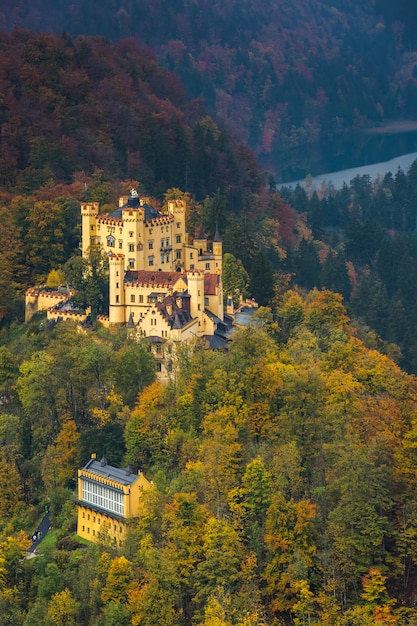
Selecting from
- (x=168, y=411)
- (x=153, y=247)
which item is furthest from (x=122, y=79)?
(x=168, y=411)

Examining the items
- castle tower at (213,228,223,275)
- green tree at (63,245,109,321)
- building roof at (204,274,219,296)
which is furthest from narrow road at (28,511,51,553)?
castle tower at (213,228,223,275)

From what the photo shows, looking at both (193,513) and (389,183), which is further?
(389,183)

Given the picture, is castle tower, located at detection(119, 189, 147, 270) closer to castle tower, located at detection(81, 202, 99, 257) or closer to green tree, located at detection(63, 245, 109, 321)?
green tree, located at detection(63, 245, 109, 321)

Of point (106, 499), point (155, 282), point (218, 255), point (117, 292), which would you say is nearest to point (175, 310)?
point (155, 282)

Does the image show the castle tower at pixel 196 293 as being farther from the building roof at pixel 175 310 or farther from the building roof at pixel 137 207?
the building roof at pixel 137 207

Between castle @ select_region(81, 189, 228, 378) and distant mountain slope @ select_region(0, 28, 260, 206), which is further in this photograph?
distant mountain slope @ select_region(0, 28, 260, 206)

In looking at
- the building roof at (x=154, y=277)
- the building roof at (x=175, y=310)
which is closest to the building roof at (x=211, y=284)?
the building roof at (x=154, y=277)

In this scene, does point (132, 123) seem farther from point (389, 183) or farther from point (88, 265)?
point (389, 183)
